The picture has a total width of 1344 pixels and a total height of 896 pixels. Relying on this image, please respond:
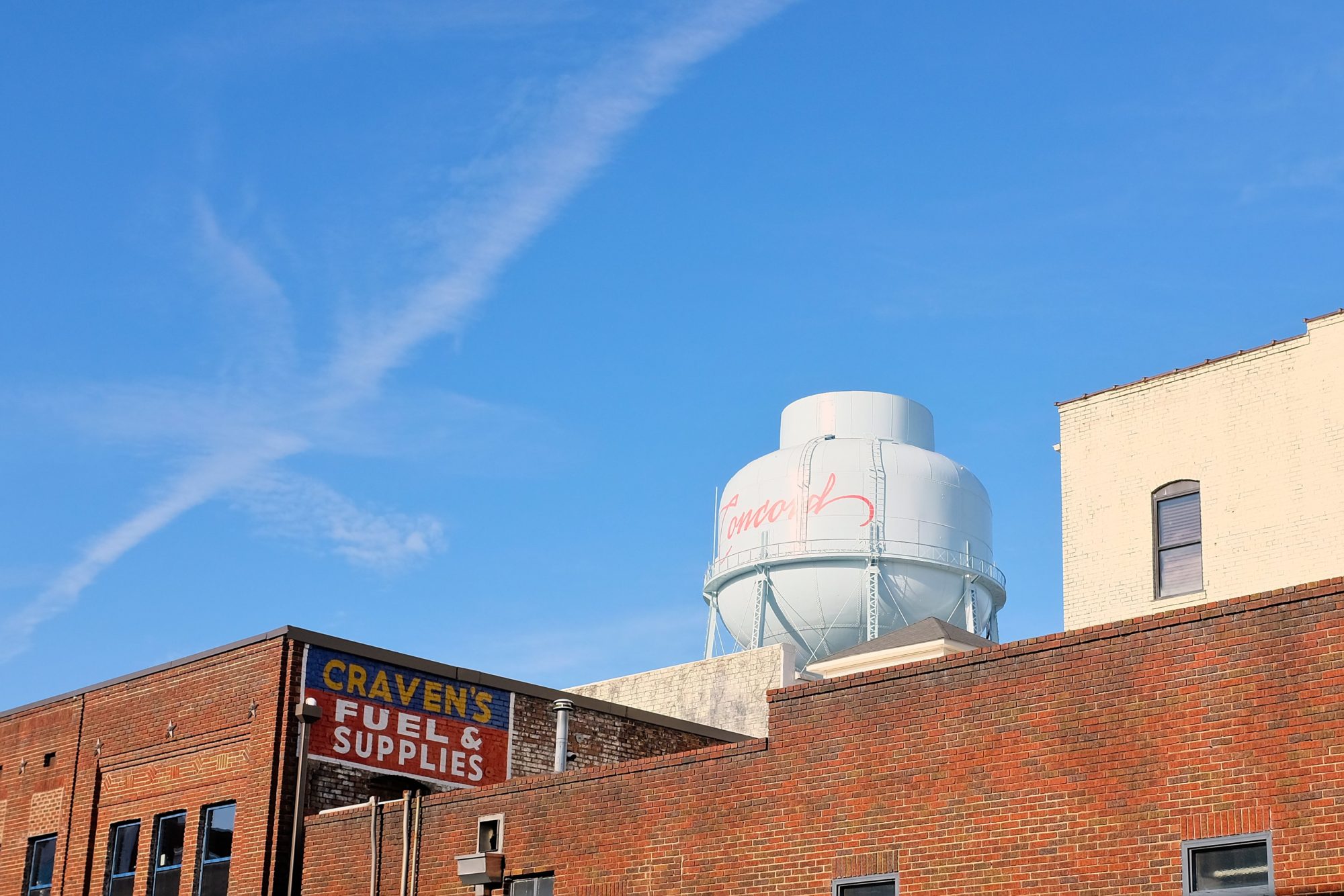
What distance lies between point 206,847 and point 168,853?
126 centimetres

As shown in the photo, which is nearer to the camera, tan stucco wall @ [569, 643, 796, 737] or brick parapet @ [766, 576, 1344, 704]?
brick parapet @ [766, 576, 1344, 704]

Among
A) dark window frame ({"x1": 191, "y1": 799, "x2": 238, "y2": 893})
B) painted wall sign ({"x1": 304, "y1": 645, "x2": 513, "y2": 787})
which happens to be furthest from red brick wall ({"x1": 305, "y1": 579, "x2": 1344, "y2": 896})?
dark window frame ({"x1": 191, "y1": 799, "x2": 238, "y2": 893})

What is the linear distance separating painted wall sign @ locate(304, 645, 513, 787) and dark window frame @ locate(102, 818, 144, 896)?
455cm

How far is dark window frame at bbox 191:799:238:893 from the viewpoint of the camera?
2675 centimetres

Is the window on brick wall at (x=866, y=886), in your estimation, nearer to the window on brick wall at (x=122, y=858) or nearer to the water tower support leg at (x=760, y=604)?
the window on brick wall at (x=122, y=858)

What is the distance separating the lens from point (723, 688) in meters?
43.2

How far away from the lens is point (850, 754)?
1880cm

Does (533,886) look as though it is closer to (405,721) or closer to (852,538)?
(405,721)

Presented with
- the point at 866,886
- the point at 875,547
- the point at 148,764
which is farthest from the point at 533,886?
the point at 875,547

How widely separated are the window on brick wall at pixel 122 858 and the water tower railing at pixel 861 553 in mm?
20661

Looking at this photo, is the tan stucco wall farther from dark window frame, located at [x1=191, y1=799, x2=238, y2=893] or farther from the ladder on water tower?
dark window frame, located at [x1=191, y1=799, x2=238, y2=893]

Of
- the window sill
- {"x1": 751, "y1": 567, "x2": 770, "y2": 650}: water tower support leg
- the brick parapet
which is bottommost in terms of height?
the brick parapet

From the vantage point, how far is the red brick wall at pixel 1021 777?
15.4 meters

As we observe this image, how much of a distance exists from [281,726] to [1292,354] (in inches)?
628
